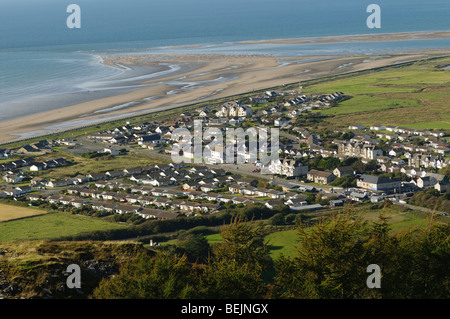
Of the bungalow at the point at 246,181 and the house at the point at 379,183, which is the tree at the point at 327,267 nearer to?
the house at the point at 379,183

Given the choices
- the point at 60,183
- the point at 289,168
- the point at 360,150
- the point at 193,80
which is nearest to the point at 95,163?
the point at 60,183

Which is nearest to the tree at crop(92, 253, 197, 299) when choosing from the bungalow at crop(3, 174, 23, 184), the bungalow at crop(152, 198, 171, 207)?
the bungalow at crop(152, 198, 171, 207)

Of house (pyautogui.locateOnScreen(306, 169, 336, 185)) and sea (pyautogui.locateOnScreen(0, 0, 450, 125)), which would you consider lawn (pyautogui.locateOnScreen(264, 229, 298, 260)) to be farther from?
sea (pyautogui.locateOnScreen(0, 0, 450, 125))

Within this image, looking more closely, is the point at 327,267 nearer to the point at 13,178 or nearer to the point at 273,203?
the point at 273,203

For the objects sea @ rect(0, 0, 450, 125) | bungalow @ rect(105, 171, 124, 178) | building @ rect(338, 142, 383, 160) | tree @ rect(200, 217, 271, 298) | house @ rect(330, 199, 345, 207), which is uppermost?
sea @ rect(0, 0, 450, 125)

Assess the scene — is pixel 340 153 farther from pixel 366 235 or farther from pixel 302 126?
pixel 366 235

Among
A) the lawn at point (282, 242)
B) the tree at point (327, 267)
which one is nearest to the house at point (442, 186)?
the lawn at point (282, 242)
